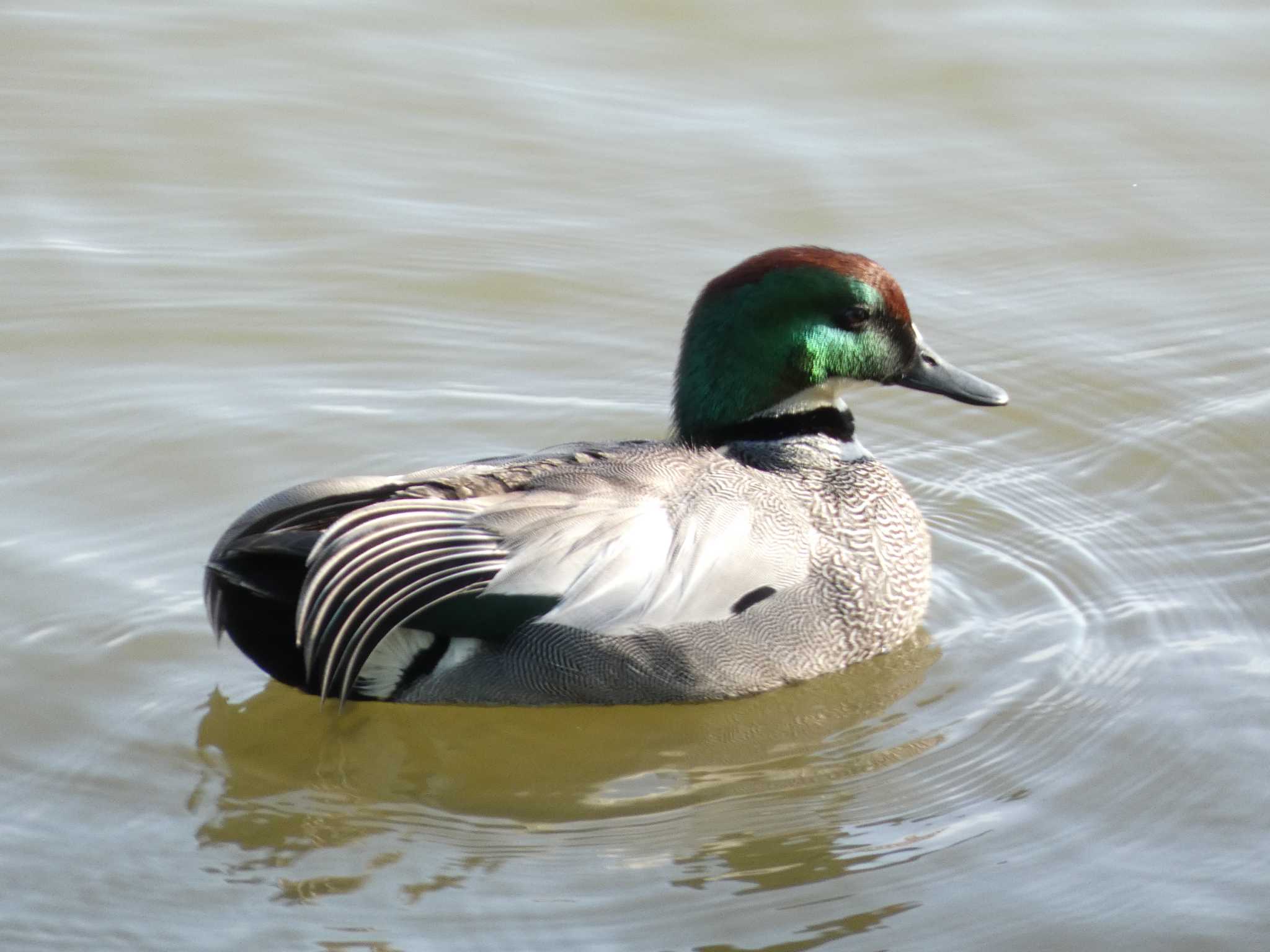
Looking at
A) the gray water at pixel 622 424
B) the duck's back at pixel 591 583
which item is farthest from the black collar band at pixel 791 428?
the gray water at pixel 622 424

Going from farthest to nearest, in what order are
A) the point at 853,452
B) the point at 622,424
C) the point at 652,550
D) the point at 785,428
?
the point at 622,424 → the point at 853,452 → the point at 785,428 → the point at 652,550

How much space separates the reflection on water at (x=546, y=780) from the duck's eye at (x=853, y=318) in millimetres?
1071

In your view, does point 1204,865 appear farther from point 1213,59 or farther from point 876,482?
point 1213,59

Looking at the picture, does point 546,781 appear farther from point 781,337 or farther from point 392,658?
point 781,337

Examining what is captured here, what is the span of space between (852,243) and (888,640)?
9.97ft

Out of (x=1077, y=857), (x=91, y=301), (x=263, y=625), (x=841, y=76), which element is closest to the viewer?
(x=1077, y=857)

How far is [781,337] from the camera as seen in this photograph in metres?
6.32

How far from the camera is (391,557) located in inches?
215

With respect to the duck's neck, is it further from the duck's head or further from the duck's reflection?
the duck's reflection

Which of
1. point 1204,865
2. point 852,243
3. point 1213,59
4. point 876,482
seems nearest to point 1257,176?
point 1213,59

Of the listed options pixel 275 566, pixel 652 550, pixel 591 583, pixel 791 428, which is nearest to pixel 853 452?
pixel 791 428

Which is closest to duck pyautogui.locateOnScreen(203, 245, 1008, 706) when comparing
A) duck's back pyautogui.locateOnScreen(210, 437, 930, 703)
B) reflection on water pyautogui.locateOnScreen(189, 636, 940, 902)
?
duck's back pyautogui.locateOnScreen(210, 437, 930, 703)

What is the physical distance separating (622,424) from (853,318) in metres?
1.44

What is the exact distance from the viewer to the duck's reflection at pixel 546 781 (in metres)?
5.16
